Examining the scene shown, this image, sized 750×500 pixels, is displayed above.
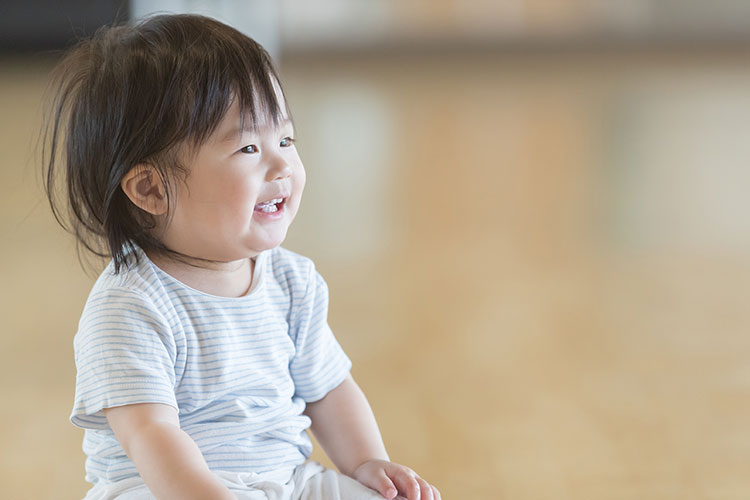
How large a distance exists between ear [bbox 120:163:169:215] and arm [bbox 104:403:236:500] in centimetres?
14

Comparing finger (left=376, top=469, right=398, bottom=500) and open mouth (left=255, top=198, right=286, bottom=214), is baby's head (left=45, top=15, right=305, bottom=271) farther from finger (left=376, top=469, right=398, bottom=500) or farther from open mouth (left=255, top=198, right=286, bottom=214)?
finger (left=376, top=469, right=398, bottom=500)

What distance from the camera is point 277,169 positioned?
0.64 metres

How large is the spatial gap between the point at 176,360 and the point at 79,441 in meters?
0.44

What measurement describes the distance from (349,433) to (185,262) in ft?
0.61

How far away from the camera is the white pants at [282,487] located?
0.61m

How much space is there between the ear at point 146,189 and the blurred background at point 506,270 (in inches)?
16.2

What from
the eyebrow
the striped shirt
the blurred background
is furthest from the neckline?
the blurred background

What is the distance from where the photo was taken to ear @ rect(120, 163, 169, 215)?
62 centimetres

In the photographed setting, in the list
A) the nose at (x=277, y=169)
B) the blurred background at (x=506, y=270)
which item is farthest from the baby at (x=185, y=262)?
the blurred background at (x=506, y=270)

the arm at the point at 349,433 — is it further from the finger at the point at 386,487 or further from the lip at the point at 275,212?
the lip at the point at 275,212

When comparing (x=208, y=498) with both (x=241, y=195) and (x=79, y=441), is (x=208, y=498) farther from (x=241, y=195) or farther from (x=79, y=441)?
(x=79, y=441)

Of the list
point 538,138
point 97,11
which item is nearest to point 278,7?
point 97,11

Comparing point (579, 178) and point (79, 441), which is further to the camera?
point (579, 178)

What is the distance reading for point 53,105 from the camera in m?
0.69
